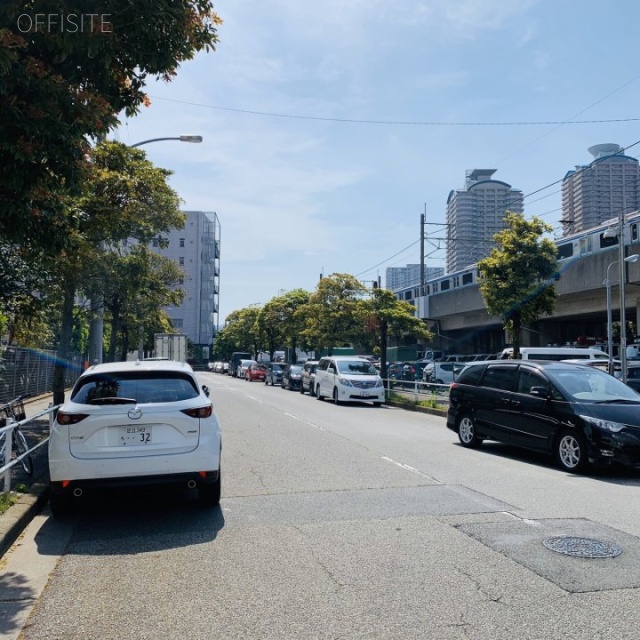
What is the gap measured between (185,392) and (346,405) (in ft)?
58.3

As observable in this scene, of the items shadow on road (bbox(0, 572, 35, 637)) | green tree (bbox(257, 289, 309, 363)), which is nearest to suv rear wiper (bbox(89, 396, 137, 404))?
shadow on road (bbox(0, 572, 35, 637))

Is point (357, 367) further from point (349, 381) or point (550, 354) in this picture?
point (550, 354)

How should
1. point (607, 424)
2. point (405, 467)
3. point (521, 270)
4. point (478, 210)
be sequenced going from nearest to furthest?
1. point (607, 424)
2. point (405, 467)
3. point (521, 270)
4. point (478, 210)

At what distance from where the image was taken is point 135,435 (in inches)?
270

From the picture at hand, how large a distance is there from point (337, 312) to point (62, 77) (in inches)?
1289

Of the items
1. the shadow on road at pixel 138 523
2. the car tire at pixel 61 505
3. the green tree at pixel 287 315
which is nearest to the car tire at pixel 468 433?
the shadow on road at pixel 138 523

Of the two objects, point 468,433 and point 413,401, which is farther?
point 413,401

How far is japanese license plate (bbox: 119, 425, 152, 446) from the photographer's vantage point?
6.84 metres

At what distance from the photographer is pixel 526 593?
15.4 feet

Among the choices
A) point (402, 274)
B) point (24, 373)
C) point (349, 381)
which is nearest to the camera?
point (24, 373)

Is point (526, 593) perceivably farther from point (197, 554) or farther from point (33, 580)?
point (33, 580)

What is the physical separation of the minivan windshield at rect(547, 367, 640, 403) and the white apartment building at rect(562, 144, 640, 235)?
1751 cm

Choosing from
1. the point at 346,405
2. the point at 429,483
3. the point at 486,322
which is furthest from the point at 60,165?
the point at 486,322

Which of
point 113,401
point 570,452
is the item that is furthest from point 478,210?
point 113,401
